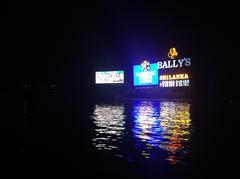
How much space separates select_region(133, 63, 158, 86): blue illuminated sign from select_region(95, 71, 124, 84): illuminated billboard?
577cm

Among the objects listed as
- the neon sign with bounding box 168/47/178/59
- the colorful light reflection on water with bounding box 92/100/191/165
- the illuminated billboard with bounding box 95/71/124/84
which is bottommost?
the colorful light reflection on water with bounding box 92/100/191/165

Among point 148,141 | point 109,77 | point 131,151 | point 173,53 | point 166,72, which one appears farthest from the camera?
point 109,77

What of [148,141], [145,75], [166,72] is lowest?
[148,141]

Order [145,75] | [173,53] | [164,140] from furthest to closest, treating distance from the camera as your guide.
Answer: [145,75]
[173,53]
[164,140]

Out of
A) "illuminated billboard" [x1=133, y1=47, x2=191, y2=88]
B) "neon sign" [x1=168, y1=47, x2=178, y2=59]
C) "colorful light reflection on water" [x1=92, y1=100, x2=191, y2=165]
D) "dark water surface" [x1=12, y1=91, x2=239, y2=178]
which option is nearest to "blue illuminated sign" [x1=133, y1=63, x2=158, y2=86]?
"illuminated billboard" [x1=133, y1=47, x2=191, y2=88]

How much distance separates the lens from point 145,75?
47.4 meters

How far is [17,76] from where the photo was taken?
64.9 m

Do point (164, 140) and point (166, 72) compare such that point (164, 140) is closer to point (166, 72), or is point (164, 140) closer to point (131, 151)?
point (131, 151)

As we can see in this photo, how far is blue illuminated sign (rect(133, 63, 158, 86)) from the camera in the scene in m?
45.8

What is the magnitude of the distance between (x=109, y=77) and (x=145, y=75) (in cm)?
957

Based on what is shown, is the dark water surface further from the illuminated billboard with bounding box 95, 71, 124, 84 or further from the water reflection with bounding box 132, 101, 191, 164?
the illuminated billboard with bounding box 95, 71, 124, 84

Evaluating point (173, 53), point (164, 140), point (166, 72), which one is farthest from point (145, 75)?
point (164, 140)

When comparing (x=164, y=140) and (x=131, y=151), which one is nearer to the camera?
(x=131, y=151)

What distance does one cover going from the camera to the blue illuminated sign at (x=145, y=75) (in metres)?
45.8
